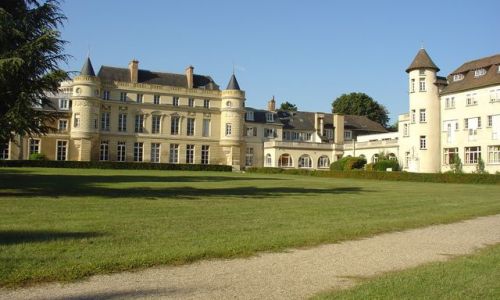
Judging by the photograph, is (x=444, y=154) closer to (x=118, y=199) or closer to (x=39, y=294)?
(x=118, y=199)

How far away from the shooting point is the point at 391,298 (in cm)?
509

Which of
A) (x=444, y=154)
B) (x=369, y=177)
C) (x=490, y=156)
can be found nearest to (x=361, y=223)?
(x=369, y=177)

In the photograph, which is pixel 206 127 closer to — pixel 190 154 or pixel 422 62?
pixel 190 154

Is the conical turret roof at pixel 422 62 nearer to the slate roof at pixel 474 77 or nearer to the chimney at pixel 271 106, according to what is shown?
the slate roof at pixel 474 77

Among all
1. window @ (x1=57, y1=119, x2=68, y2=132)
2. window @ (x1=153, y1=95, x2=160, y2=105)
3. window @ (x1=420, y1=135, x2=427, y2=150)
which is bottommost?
window @ (x1=420, y1=135, x2=427, y2=150)

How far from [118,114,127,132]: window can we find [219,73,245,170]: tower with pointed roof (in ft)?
37.4

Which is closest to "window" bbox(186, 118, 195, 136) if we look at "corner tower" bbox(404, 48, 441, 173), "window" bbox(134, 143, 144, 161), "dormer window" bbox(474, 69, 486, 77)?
"window" bbox(134, 143, 144, 161)

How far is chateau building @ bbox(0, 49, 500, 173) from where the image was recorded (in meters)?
45.1

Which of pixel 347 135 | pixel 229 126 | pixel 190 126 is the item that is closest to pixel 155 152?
pixel 190 126

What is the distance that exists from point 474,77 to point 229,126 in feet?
90.2

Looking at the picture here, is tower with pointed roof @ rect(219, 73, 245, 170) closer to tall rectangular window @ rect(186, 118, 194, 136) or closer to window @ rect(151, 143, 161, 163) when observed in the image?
tall rectangular window @ rect(186, 118, 194, 136)

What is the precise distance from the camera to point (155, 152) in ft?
192

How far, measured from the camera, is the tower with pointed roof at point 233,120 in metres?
59.5

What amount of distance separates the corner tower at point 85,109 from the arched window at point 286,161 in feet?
71.2
